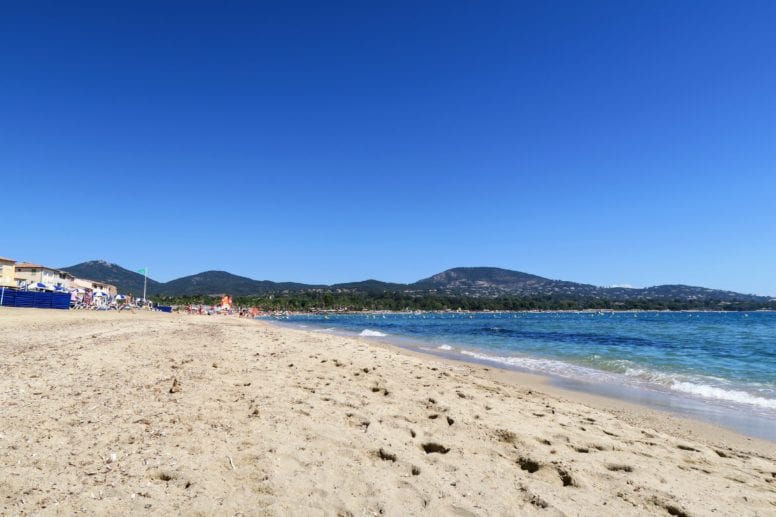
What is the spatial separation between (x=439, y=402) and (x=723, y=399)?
763cm

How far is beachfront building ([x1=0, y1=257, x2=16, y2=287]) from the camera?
60.2 meters

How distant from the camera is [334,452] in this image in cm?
418

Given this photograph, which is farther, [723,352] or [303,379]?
[723,352]

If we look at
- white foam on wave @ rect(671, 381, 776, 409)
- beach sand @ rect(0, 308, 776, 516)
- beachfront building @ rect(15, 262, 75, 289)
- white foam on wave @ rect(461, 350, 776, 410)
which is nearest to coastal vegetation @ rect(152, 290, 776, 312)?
beachfront building @ rect(15, 262, 75, 289)

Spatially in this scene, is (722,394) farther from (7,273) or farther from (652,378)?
(7,273)

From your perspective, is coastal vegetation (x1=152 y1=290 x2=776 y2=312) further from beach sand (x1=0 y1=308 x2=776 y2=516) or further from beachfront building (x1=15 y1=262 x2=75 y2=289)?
beach sand (x1=0 y1=308 x2=776 y2=516)

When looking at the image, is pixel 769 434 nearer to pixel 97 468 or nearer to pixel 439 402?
pixel 439 402

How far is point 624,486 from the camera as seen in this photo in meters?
3.74

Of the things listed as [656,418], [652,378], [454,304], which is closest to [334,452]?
[656,418]

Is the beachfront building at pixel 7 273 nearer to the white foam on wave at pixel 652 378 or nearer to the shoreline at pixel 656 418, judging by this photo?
the white foam on wave at pixel 652 378

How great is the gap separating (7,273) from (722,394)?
80.4m

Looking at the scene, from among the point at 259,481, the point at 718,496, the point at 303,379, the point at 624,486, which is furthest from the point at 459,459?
the point at 303,379

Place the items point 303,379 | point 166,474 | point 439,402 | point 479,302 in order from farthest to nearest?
1. point 479,302
2. point 303,379
3. point 439,402
4. point 166,474

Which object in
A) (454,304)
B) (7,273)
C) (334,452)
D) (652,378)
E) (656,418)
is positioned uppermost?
(7,273)
